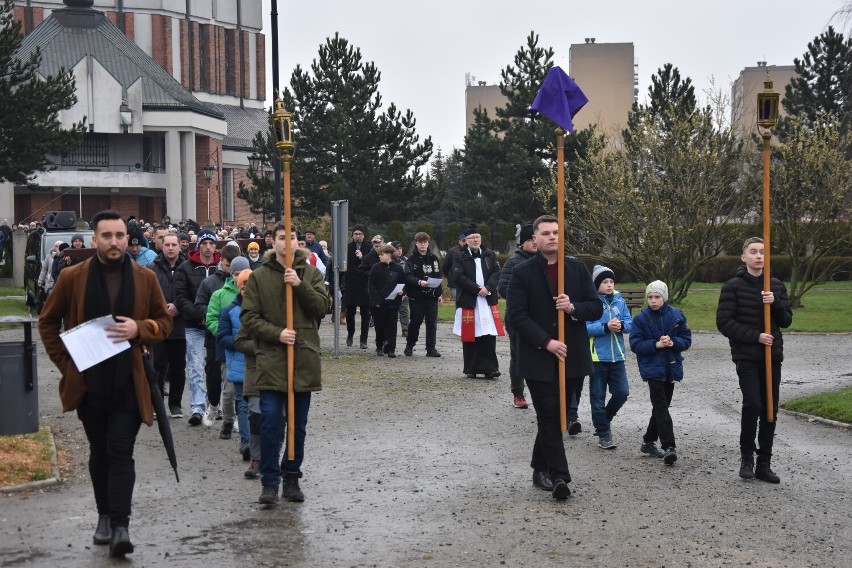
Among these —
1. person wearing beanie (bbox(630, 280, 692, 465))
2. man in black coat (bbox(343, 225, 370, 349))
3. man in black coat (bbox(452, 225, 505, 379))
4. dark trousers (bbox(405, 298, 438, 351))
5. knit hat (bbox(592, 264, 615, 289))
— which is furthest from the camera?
man in black coat (bbox(343, 225, 370, 349))

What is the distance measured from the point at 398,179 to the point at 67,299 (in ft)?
144

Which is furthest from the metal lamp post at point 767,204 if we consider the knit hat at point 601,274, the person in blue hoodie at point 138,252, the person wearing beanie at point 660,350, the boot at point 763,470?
the person in blue hoodie at point 138,252

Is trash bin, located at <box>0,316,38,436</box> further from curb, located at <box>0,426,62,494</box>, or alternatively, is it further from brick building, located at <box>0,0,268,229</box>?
brick building, located at <box>0,0,268,229</box>

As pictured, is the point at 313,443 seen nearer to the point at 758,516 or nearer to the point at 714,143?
the point at 758,516

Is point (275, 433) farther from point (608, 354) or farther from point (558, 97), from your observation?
point (608, 354)

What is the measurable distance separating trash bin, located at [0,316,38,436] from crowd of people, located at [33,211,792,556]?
1.31 metres

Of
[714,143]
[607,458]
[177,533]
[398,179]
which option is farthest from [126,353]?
[398,179]

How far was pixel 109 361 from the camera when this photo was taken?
23.9 ft

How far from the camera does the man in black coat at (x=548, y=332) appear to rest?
9.05 metres

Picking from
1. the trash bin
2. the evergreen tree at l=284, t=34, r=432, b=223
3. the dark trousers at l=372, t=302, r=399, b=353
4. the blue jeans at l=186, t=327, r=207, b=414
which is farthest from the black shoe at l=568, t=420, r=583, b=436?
the evergreen tree at l=284, t=34, r=432, b=223

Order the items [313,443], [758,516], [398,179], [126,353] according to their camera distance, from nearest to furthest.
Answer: [126,353] < [758,516] < [313,443] < [398,179]

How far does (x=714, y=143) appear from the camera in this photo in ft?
110

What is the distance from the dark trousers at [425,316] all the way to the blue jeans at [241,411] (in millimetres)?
8918

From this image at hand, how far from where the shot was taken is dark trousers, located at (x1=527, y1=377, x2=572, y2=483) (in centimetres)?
Result: 898
